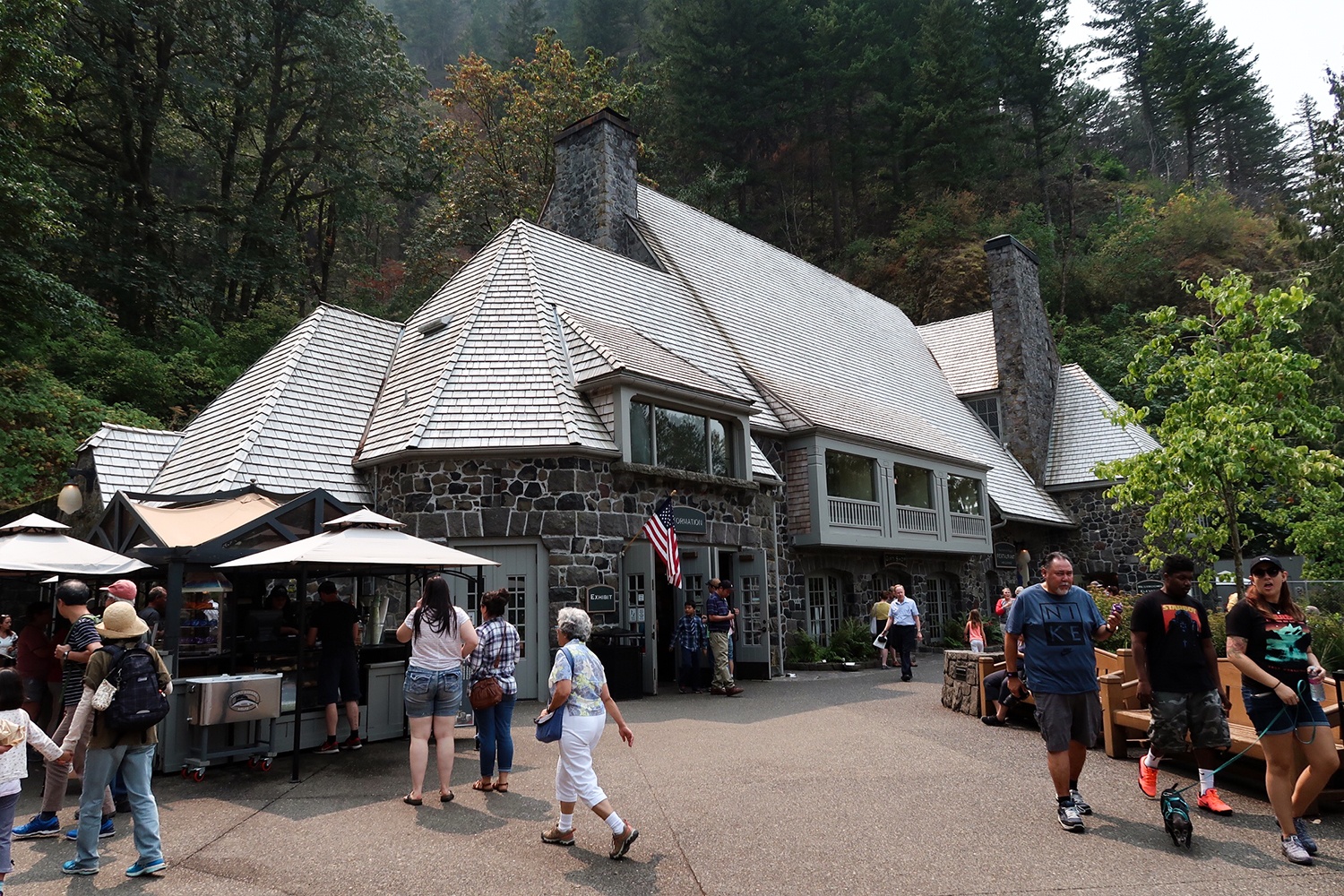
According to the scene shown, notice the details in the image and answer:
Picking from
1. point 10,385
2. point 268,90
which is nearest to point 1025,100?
point 268,90

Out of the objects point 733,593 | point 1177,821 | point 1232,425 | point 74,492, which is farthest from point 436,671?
point 1232,425

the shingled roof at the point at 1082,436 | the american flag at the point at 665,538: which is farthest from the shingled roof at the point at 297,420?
the shingled roof at the point at 1082,436

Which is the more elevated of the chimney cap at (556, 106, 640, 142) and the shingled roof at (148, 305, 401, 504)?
the chimney cap at (556, 106, 640, 142)

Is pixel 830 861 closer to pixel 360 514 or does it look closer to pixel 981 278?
pixel 360 514

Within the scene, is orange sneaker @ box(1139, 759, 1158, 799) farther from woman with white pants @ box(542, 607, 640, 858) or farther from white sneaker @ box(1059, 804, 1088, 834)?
woman with white pants @ box(542, 607, 640, 858)

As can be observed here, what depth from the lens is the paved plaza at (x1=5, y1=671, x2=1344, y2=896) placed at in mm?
5254

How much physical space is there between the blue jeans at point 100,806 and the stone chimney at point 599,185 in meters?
17.0

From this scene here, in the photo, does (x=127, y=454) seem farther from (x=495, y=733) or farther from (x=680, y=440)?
(x=495, y=733)

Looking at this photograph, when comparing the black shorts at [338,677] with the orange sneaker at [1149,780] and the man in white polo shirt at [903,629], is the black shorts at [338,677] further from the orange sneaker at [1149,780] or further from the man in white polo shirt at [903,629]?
the man in white polo shirt at [903,629]

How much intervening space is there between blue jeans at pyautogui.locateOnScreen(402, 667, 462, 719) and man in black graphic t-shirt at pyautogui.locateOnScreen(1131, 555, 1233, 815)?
201 inches

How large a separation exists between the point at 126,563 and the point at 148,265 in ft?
67.0

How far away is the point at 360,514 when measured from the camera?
29.9ft

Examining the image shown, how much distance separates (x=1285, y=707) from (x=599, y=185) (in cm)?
1841

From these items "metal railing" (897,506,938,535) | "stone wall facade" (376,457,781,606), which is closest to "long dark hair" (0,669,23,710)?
"stone wall facade" (376,457,781,606)
